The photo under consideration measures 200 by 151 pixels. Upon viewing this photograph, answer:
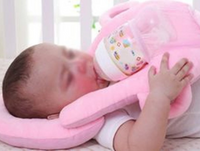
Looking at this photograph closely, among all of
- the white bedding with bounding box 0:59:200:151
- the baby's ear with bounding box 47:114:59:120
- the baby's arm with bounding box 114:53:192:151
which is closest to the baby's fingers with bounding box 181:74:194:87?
the baby's arm with bounding box 114:53:192:151

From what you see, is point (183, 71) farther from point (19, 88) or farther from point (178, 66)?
point (19, 88)

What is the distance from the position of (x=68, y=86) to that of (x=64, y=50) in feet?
0.36

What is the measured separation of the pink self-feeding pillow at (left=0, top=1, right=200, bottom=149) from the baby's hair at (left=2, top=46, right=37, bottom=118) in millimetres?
23

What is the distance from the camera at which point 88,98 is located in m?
0.79

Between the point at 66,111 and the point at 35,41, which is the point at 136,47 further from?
the point at 35,41

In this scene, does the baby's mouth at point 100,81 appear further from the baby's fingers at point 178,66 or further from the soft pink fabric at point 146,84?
the baby's fingers at point 178,66

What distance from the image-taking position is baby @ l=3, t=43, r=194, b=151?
705 millimetres

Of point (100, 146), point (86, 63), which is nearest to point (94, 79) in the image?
point (86, 63)

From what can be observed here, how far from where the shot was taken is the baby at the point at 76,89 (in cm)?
70

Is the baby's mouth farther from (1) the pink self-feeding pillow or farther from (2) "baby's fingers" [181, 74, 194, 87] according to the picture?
(2) "baby's fingers" [181, 74, 194, 87]

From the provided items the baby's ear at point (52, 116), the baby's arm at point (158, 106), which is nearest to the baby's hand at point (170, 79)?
the baby's arm at point (158, 106)

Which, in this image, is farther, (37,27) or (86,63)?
(37,27)

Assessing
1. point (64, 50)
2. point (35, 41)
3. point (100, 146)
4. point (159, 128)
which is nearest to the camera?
point (159, 128)

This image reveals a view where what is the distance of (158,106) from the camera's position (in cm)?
70
